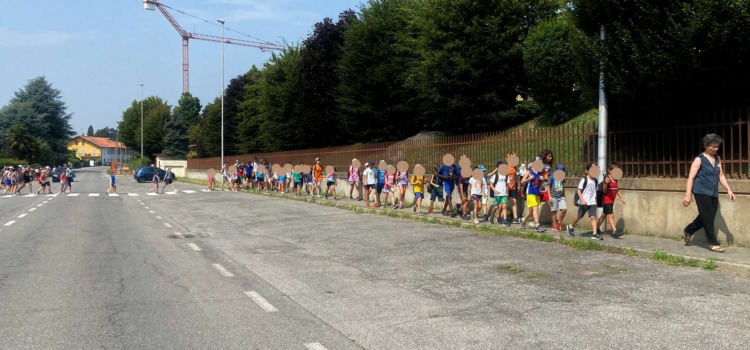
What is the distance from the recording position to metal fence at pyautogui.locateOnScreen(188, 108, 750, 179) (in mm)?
9930

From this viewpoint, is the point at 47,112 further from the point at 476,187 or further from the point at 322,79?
the point at 476,187

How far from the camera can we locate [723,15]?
9.39 meters

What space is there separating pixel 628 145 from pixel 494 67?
995cm

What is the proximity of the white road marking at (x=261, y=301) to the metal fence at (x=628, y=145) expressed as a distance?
7800 millimetres

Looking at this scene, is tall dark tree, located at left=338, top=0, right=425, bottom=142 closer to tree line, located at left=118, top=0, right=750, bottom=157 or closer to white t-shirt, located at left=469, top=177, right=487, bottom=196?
tree line, located at left=118, top=0, right=750, bottom=157

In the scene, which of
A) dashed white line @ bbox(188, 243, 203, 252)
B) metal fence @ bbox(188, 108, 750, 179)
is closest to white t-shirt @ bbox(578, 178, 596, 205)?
metal fence @ bbox(188, 108, 750, 179)

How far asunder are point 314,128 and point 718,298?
30.5 m

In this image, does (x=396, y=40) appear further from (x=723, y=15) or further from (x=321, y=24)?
(x=723, y=15)

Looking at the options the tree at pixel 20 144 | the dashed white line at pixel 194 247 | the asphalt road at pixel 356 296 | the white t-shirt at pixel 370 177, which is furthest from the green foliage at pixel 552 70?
the tree at pixel 20 144

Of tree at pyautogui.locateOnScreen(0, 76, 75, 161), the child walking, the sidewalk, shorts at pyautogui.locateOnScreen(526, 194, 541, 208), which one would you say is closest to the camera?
the sidewalk

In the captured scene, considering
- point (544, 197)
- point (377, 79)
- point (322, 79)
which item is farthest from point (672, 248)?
point (322, 79)

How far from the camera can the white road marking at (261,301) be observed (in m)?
6.41

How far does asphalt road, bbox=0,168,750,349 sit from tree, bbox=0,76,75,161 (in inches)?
3619

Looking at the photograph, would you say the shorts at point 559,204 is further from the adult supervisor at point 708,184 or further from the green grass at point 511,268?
the green grass at point 511,268
